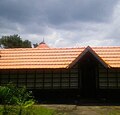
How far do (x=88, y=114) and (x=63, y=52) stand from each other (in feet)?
33.5

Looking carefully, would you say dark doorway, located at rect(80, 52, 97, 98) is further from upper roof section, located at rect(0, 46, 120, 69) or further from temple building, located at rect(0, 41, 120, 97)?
upper roof section, located at rect(0, 46, 120, 69)

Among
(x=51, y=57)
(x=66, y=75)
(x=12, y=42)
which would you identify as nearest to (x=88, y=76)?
(x=66, y=75)

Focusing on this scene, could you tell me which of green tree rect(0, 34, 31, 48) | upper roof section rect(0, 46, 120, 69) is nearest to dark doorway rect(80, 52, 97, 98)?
upper roof section rect(0, 46, 120, 69)

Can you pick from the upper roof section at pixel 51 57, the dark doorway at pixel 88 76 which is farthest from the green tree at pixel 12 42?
the dark doorway at pixel 88 76

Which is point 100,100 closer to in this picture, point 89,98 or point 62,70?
point 89,98

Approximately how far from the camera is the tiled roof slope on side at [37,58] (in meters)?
21.9

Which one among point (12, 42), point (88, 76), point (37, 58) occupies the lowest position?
point (88, 76)

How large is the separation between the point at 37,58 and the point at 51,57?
122 cm

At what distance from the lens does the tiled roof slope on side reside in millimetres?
21859

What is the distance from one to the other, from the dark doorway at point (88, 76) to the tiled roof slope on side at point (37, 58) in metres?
1.29

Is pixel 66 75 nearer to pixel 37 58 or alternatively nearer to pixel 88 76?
pixel 88 76

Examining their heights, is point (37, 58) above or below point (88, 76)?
above

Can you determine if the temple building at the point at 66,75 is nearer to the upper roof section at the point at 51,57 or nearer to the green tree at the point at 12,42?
the upper roof section at the point at 51,57

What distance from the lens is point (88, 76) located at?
22.2 meters
